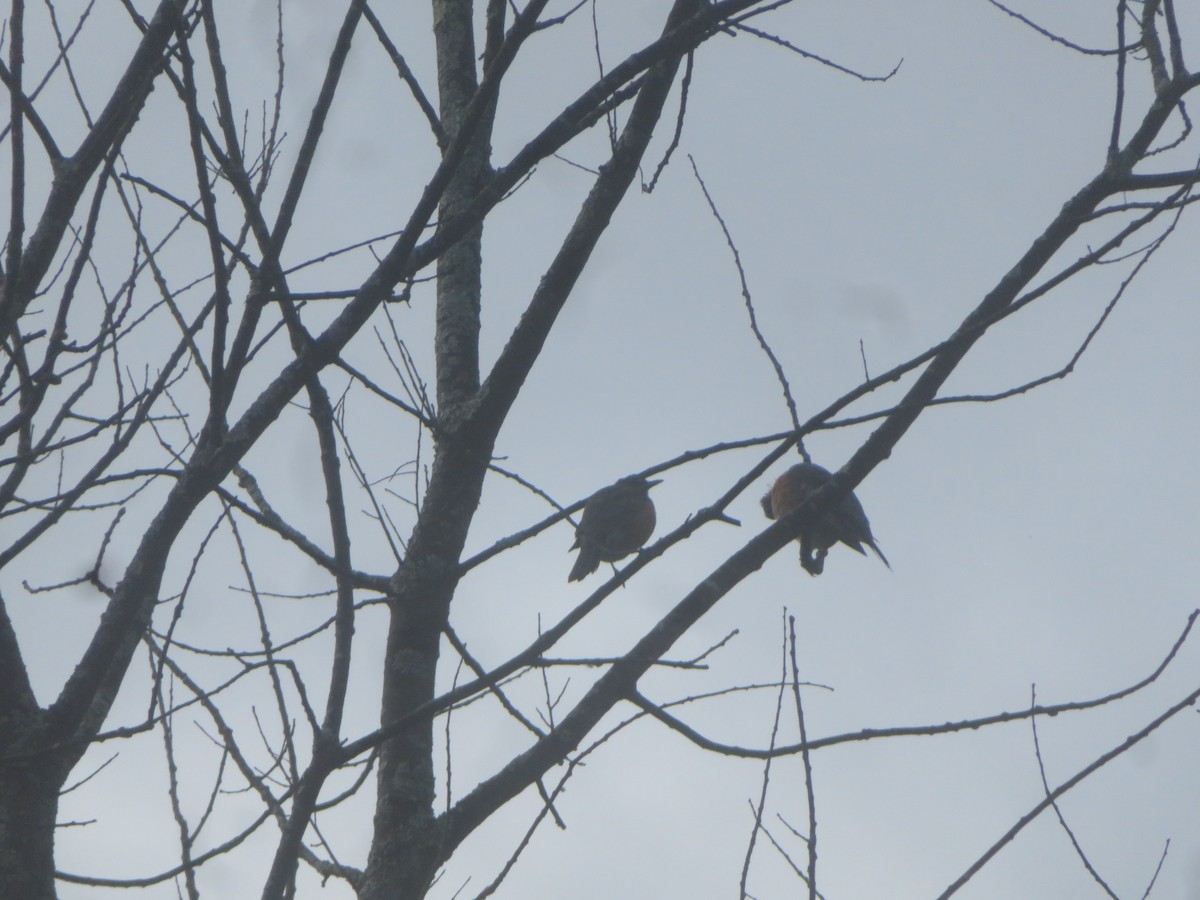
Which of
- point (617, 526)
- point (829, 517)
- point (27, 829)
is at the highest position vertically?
point (617, 526)

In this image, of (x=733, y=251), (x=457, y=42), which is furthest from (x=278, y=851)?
(x=457, y=42)

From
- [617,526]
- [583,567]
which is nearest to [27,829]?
[617,526]

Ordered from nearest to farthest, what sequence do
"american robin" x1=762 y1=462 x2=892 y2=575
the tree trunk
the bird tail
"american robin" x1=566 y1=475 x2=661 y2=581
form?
the tree trunk
"american robin" x1=762 y1=462 x2=892 y2=575
"american robin" x1=566 y1=475 x2=661 y2=581
the bird tail

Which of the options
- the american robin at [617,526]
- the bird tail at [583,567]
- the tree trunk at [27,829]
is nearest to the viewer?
the tree trunk at [27,829]

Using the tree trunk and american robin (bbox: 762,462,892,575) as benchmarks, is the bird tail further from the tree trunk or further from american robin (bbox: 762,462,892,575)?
the tree trunk

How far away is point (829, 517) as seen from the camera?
511 cm

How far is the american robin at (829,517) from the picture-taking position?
541 centimetres

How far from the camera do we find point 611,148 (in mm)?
2625

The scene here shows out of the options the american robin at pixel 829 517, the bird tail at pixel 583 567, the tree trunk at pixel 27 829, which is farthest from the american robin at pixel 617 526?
the tree trunk at pixel 27 829

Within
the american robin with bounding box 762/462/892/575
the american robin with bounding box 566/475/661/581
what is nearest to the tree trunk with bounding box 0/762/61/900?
the american robin with bounding box 762/462/892/575

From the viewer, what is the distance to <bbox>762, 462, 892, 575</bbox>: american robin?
541cm

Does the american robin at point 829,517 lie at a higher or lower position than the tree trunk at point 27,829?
higher

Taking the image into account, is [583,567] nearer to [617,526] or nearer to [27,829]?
[617,526]

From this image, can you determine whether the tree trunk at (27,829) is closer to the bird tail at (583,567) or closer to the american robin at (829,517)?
the american robin at (829,517)
